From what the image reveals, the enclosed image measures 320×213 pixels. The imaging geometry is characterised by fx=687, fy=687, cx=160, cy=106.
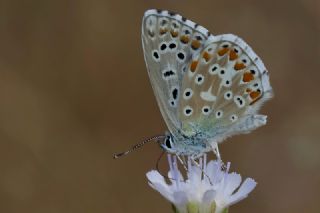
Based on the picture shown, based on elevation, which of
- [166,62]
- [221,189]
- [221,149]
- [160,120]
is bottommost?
[221,149]

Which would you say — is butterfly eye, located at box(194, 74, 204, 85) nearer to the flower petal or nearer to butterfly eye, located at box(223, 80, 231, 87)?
butterfly eye, located at box(223, 80, 231, 87)

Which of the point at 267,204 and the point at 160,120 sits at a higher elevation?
the point at 160,120

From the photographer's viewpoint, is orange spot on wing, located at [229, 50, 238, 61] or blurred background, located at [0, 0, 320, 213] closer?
orange spot on wing, located at [229, 50, 238, 61]

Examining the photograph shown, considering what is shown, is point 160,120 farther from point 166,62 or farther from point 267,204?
point 166,62

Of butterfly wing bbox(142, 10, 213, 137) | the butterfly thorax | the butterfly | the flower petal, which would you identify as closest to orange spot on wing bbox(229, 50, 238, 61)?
the butterfly

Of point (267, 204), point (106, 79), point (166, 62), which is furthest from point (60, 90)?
point (166, 62)

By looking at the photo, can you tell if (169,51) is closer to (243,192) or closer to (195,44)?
(195,44)

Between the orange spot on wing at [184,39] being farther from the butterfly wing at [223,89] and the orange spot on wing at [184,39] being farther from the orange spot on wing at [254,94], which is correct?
the orange spot on wing at [254,94]

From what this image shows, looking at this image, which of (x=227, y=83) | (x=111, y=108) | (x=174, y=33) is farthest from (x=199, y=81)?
(x=111, y=108)
